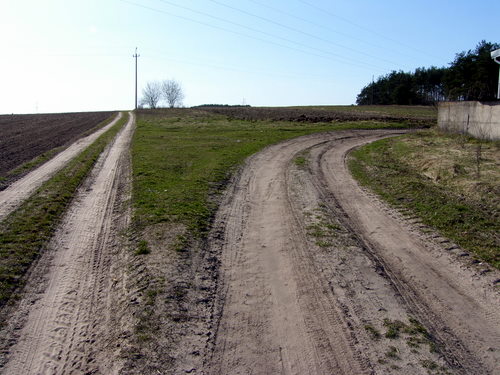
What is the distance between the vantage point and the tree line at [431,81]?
180 ft

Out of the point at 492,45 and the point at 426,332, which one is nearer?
the point at 426,332

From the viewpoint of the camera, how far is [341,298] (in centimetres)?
648

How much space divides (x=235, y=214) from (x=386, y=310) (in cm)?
535

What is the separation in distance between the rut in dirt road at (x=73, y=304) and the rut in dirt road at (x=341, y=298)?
159cm

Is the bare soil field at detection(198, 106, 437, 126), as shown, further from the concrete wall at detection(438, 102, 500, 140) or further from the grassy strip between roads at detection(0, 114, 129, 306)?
the grassy strip between roads at detection(0, 114, 129, 306)

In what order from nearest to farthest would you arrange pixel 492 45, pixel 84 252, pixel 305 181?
pixel 84 252 < pixel 305 181 < pixel 492 45

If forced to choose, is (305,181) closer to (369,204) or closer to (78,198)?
(369,204)

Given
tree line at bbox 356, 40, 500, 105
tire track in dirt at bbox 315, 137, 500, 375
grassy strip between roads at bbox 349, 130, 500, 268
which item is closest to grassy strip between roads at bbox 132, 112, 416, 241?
tire track in dirt at bbox 315, 137, 500, 375

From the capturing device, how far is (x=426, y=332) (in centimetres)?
559

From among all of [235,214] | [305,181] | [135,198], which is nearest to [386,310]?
[235,214]

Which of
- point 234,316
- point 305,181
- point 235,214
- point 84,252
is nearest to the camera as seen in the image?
point 234,316

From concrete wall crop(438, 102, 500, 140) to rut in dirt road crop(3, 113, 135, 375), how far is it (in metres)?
18.2

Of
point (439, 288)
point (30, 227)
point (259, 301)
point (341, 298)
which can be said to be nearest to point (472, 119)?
point (439, 288)

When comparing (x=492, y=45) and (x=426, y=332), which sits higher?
(x=492, y=45)
